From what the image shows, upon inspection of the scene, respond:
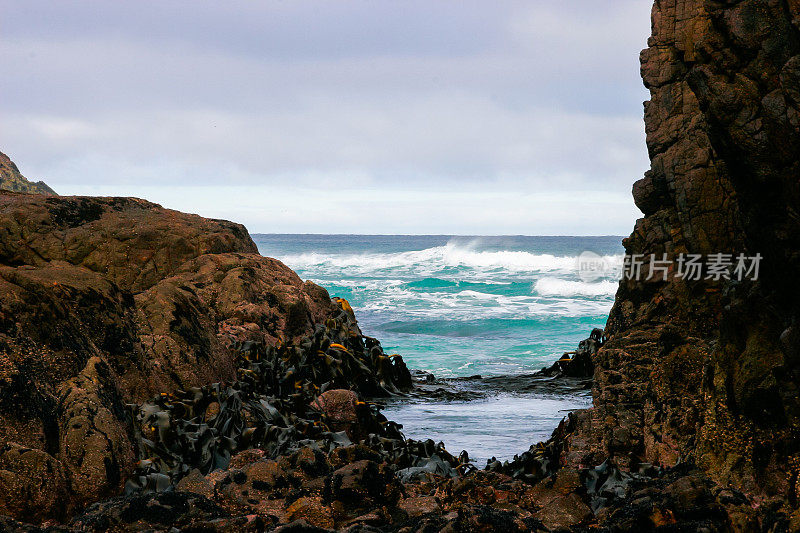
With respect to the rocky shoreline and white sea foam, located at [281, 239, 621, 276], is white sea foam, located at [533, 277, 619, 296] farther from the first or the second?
the rocky shoreline

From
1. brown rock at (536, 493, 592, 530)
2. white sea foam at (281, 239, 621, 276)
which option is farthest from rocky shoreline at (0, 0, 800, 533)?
white sea foam at (281, 239, 621, 276)

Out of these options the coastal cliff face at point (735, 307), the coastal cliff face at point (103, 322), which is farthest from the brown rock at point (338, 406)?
the coastal cliff face at point (735, 307)

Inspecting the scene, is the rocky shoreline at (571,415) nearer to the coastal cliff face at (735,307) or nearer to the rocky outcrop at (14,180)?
the coastal cliff face at (735,307)

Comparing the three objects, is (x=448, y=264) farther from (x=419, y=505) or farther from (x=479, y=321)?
(x=419, y=505)

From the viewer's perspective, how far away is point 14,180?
53250 millimetres

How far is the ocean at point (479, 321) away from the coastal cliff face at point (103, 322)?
208 centimetres

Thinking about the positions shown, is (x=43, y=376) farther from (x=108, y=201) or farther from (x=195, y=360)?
(x=108, y=201)

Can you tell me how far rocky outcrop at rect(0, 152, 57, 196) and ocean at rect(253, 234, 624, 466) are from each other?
2254 cm

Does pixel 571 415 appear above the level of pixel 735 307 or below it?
below

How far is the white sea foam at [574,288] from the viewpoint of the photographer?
1196 inches

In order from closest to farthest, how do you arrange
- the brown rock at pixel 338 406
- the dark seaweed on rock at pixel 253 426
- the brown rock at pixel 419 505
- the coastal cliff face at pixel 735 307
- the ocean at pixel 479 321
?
the coastal cliff face at pixel 735 307 < the brown rock at pixel 419 505 < the dark seaweed on rock at pixel 253 426 < the brown rock at pixel 338 406 < the ocean at pixel 479 321

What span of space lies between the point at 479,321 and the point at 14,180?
48.2m

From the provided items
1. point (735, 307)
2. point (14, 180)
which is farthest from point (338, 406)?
point (14, 180)

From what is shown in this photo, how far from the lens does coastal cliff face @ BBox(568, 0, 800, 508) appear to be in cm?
308
